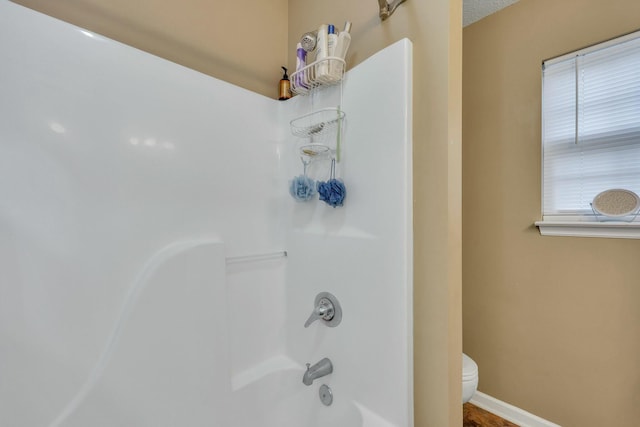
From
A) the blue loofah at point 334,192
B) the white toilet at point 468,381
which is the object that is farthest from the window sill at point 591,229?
the blue loofah at point 334,192

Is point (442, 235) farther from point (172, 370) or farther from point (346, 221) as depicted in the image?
point (172, 370)

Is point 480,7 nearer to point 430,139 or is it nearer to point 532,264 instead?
point 430,139

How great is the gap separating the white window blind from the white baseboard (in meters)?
1.30

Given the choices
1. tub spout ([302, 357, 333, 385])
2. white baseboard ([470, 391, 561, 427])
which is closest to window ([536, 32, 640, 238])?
white baseboard ([470, 391, 561, 427])

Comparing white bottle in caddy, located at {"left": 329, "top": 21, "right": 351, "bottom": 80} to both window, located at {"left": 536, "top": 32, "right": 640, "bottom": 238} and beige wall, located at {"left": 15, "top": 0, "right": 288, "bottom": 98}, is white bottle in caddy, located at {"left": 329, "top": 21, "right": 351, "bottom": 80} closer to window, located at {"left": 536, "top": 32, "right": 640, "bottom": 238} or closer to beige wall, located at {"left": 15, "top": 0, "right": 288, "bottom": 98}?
beige wall, located at {"left": 15, "top": 0, "right": 288, "bottom": 98}

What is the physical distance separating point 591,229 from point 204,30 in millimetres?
2315

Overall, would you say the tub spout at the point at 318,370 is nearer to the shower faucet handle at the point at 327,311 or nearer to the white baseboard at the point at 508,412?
the shower faucet handle at the point at 327,311

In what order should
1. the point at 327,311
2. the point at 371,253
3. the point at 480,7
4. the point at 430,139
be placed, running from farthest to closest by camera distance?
the point at 480,7 → the point at 327,311 → the point at 371,253 → the point at 430,139

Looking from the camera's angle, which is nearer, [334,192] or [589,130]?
[334,192]

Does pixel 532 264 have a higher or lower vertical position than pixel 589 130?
lower

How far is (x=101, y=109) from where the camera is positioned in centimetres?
92

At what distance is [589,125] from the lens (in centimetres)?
151

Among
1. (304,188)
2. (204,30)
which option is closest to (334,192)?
(304,188)

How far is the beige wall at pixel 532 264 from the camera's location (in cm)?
138
